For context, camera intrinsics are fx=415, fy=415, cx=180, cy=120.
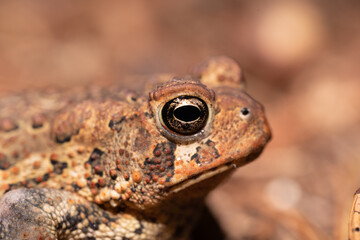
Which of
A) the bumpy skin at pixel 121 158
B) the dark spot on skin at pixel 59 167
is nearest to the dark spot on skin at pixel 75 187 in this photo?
the bumpy skin at pixel 121 158

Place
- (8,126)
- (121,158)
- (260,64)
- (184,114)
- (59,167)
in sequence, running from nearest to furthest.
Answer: (184,114), (121,158), (59,167), (8,126), (260,64)

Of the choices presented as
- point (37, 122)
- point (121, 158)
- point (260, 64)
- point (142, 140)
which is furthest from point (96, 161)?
point (260, 64)

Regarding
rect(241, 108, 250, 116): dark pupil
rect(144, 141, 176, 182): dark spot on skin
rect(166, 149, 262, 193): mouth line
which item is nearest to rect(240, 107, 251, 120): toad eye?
rect(241, 108, 250, 116): dark pupil

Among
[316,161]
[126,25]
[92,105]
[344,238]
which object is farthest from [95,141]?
[126,25]

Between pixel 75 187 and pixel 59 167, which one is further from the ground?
pixel 59 167

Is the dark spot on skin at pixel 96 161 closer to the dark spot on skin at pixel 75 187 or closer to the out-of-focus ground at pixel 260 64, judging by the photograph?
the dark spot on skin at pixel 75 187

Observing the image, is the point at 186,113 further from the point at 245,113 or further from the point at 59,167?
the point at 59,167

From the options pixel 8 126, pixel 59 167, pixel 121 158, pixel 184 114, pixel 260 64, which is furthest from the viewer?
pixel 260 64

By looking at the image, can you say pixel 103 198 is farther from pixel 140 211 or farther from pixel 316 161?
pixel 316 161
